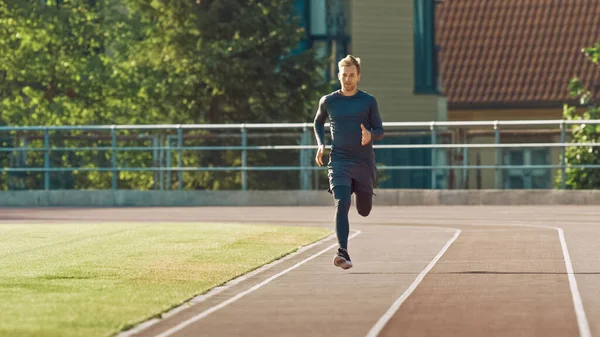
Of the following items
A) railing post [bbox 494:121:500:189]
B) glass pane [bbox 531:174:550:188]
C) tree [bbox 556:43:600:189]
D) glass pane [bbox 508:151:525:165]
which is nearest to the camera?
railing post [bbox 494:121:500:189]

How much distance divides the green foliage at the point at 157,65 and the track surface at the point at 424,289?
482 inches

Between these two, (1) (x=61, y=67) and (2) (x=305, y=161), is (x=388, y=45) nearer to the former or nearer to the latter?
(1) (x=61, y=67)

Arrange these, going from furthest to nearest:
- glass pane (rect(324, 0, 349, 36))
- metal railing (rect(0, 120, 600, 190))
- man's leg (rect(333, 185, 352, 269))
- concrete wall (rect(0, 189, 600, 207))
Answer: glass pane (rect(324, 0, 349, 36)) → metal railing (rect(0, 120, 600, 190)) → concrete wall (rect(0, 189, 600, 207)) → man's leg (rect(333, 185, 352, 269))

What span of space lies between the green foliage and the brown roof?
36.2 feet

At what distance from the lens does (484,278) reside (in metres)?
14.7

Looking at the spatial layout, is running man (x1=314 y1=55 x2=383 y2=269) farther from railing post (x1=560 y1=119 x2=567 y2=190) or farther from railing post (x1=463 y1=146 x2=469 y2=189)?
railing post (x1=463 y1=146 x2=469 y2=189)

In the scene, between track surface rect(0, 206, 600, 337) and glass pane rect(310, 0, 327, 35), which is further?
glass pane rect(310, 0, 327, 35)

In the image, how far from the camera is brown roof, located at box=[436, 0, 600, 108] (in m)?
47.1

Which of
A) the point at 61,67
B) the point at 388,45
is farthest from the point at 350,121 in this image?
the point at 388,45

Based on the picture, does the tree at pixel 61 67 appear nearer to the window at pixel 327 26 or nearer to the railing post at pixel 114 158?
the railing post at pixel 114 158

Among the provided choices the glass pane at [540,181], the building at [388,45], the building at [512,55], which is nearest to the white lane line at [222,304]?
the glass pane at [540,181]

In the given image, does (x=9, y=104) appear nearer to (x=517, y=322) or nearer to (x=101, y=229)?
(x=101, y=229)

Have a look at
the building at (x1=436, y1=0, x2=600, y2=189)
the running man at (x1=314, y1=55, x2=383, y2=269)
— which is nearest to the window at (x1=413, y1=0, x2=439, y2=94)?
the building at (x1=436, y1=0, x2=600, y2=189)

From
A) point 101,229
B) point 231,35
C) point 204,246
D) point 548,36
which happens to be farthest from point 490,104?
point 204,246
